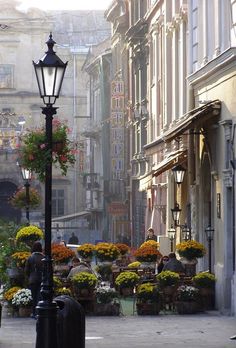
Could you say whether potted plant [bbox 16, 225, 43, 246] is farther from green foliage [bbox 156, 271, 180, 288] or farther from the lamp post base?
the lamp post base

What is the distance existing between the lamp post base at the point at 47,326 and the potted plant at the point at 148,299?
1128cm

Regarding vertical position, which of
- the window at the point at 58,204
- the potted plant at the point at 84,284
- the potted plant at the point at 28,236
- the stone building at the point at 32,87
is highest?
the stone building at the point at 32,87

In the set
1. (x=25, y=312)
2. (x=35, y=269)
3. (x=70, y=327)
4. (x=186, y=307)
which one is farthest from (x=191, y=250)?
(x=70, y=327)

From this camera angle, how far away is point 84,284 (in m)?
26.0

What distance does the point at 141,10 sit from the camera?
54812mm

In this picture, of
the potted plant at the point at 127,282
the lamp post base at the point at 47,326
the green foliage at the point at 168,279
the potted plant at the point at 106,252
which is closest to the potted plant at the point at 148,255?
the potted plant at the point at 106,252

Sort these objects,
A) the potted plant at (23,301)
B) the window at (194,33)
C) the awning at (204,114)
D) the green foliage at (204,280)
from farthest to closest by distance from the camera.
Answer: the window at (194,33)
the awning at (204,114)
the green foliage at (204,280)
the potted plant at (23,301)

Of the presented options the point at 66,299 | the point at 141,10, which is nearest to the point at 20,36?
the point at 141,10

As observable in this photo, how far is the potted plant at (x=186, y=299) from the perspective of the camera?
26312mm

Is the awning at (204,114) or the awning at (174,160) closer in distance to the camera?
the awning at (204,114)

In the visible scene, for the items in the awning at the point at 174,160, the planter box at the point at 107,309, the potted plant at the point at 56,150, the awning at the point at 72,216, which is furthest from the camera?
the awning at the point at 72,216

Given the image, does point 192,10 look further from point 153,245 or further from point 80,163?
point 80,163

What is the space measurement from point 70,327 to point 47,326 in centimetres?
63

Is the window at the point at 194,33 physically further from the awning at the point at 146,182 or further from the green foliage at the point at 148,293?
the awning at the point at 146,182
